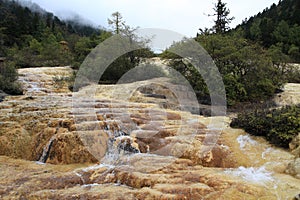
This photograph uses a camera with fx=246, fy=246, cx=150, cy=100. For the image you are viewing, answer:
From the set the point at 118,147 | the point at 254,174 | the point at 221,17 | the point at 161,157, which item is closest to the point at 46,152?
the point at 118,147

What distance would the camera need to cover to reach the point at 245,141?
6523mm

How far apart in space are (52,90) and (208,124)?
952cm

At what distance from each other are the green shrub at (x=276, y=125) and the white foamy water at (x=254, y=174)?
56.4 inches

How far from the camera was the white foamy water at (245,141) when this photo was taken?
6.30 m

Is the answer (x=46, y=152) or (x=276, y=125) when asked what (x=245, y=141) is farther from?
(x=46, y=152)

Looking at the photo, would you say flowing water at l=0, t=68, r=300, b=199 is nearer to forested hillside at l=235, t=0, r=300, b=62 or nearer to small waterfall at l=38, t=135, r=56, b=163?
small waterfall at l=38, t=135, r=56, b=163

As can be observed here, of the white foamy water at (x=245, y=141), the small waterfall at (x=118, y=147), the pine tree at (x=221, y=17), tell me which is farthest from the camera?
the pine tree at (x=221, y=17)

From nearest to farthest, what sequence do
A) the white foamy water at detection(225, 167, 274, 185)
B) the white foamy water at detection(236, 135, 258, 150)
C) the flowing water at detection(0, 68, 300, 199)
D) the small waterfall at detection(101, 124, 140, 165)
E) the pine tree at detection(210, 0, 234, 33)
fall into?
the flowing water at detection(0, 68, 300, 199) < the white foamy water at detection(225, 167, 274, 185) < the small waterfall at detection(101, 124, 140, 165) < the white foamy water at detection(236, 135, 258, 150) < the pine tree at detection(210, 0, 234, 33)

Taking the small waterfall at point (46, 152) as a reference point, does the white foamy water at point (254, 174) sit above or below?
below

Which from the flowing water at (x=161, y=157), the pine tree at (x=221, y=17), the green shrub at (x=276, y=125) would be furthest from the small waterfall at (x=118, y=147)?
the pine tree at (x=221, y=17)

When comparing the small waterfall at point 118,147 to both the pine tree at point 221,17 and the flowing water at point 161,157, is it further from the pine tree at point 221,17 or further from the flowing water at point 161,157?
the pine tree at point 221,17

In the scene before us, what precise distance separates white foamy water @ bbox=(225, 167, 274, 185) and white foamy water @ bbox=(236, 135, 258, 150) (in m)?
1.14

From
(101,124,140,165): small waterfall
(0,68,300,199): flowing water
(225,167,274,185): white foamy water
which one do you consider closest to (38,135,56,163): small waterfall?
(0,68,300,199): flowing water

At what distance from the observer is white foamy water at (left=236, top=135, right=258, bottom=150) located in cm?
630
